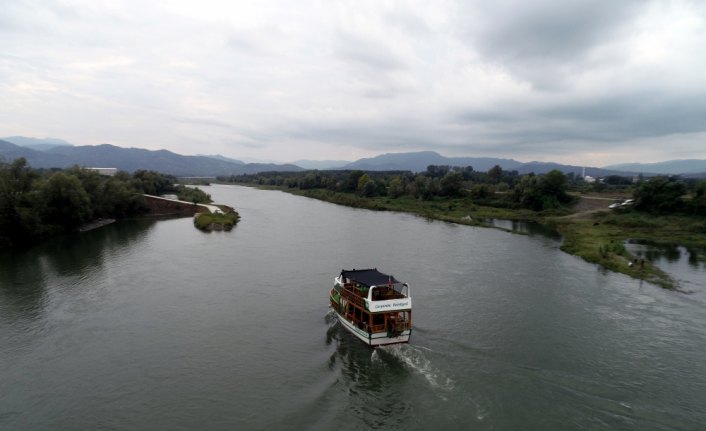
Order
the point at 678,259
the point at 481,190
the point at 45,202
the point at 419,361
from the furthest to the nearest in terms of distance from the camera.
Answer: the point at 481,190
the point at 45,202
the point at 678,259
the point at 419,361

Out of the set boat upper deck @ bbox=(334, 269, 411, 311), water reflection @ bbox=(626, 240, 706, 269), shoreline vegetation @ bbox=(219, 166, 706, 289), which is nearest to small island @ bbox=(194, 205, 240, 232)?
boat upper deck @ bbox=(334, 269, 411, 311)

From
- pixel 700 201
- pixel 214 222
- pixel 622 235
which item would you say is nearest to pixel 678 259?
pixel 622 235

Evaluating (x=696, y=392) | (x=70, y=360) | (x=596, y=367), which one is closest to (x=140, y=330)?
(x=70, y=360)

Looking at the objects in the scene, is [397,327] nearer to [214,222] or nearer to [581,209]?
[214,222]

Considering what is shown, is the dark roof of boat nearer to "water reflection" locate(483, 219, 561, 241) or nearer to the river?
the river

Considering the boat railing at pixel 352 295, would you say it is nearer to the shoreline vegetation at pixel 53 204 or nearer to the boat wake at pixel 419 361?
the boat wake at pixel 419 361

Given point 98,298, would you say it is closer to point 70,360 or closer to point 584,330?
point 70,360
